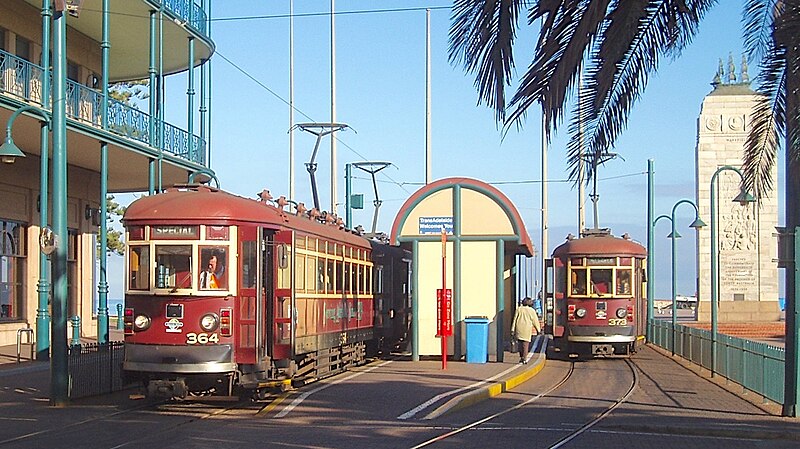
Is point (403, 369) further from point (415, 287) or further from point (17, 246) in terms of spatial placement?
point (17, 246)

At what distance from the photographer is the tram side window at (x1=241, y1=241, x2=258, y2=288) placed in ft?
58.1

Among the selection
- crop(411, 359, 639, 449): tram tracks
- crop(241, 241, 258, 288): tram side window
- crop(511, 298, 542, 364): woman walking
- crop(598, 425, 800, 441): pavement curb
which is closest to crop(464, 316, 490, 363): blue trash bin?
crop(511, 298, 542, 364): woman walking

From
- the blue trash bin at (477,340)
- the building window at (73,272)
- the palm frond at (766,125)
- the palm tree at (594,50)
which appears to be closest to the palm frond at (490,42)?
the palm tree at (594,50)

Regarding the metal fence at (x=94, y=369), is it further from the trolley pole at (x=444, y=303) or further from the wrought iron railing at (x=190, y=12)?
the wrought iron railing at (x=190, y=12)

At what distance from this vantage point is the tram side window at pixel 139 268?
17438 mm

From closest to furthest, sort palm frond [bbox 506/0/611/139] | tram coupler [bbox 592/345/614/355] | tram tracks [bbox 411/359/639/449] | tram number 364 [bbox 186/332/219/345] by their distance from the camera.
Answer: palm frond [bbox 506/0/611/139], tram tracks [bbox 411/359/639/449], tram number 364 [bbox 186/332/219/345], tram coupler [bbox 592/345/614/355]

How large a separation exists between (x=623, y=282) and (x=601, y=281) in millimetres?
585

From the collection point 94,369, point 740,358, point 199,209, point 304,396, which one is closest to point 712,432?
point 304,396

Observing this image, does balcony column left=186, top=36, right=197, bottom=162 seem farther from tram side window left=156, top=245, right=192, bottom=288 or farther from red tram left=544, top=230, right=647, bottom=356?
tram side window left=156, top=245, right=192, bottom=288

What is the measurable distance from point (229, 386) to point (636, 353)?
1951 cm

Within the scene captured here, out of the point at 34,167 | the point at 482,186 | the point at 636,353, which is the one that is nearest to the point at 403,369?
the point at 482,186

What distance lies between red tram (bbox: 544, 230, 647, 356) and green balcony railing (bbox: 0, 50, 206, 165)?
11613mm

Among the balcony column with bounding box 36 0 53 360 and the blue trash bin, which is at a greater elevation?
the balcony column with bounding box 36 0 53 360

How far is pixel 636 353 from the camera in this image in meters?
34.1
